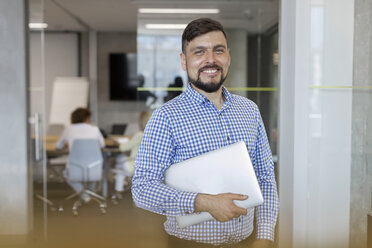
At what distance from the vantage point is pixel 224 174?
1505mm

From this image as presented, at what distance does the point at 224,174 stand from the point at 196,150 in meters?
0.25

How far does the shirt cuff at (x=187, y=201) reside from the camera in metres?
1.53

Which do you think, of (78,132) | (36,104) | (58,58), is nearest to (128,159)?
(78,132)

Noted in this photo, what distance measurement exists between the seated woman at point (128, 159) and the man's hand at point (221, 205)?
339 cm

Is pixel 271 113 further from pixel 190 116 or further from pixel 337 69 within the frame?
pixel 190 116

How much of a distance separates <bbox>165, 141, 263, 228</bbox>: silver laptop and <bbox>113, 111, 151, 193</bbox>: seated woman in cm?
334

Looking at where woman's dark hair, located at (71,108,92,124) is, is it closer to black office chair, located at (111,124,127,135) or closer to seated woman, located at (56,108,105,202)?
seated woman, located at (56,108,105,202)

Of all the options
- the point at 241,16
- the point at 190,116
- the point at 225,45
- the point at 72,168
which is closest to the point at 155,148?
the point at 190,116

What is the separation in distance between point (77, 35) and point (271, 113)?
8695 mm

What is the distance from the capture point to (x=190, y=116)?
5.77 ft

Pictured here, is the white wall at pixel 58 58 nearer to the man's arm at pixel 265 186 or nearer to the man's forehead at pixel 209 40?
the man's arm at pixel 265 186

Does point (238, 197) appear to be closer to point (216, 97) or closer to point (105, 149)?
point (216, 97)

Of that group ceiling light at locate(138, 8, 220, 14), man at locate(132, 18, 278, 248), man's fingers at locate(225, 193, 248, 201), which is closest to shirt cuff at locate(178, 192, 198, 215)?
man at locate(132, 18, 278, 248)

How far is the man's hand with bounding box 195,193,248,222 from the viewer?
4.84ft
